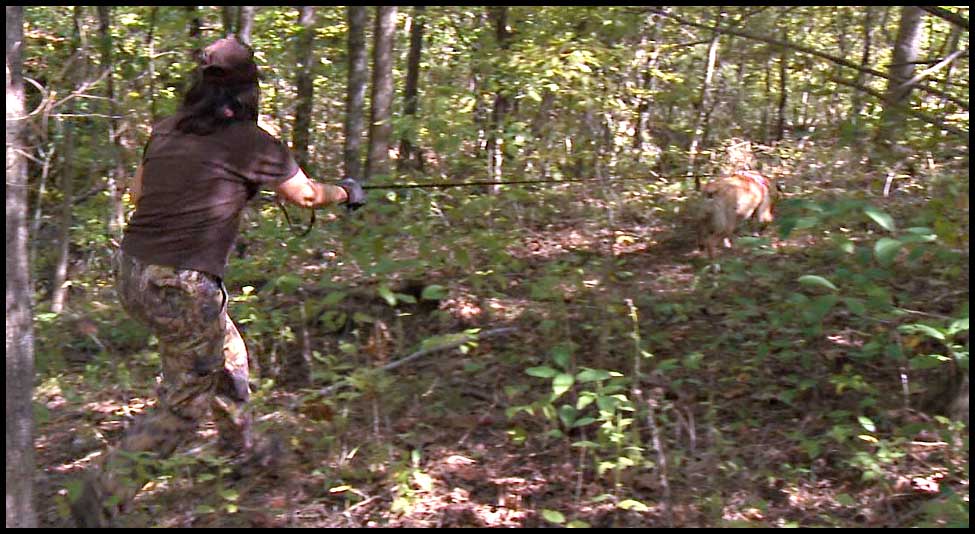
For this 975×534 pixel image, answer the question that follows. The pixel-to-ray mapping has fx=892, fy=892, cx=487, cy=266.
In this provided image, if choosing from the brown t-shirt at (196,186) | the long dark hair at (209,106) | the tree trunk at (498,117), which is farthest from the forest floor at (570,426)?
the tree trunk at (498,117)

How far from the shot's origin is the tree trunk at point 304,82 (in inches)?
365

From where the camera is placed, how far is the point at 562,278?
19.6 ft

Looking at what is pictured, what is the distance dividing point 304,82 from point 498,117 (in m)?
2.14

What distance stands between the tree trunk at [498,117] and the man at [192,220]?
366 centimetres

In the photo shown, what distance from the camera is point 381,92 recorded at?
8.22 metres

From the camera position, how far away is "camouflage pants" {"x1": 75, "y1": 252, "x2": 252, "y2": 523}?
3.91 metres

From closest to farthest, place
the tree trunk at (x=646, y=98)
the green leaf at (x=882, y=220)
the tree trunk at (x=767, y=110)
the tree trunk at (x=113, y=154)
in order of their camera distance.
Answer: the green leaf at (x=882, y=220) → the tree trunk at (x=113, y=154) → the tree trunk at (x=646, y=98) → the tree trunk at (x=767, y=110)

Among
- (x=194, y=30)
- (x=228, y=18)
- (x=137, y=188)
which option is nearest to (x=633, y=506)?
(x=137, y=188)

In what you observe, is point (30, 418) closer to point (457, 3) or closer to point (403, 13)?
point (457, 3)

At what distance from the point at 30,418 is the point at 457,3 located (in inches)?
230

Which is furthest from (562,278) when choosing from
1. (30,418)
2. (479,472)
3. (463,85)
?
(463,85)

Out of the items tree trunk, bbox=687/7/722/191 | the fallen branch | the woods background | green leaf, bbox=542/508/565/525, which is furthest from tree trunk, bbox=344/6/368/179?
green leaf, bbox=542/508/565/525

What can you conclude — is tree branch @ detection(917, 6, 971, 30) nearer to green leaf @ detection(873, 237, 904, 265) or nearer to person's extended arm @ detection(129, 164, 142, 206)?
green leaf @ detection(873, 237, 904, 265)

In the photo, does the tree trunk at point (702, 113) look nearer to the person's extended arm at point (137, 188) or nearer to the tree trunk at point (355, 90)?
the tree trunk at point (355, 90)
